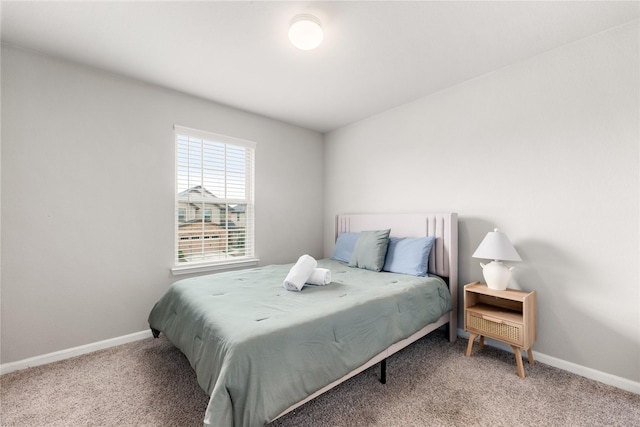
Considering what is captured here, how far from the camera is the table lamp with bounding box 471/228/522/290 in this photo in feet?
7.08

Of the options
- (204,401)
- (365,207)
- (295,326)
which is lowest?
(204,401)

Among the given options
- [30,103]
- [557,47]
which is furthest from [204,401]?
[557,47]

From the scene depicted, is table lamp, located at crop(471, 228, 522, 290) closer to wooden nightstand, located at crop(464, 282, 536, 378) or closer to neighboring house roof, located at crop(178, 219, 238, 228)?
wooden nightstand, located at crop(464, 282, 536, 378)

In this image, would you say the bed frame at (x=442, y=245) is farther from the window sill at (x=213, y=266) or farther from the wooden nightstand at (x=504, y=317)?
the window sill at (x=213, y=266)

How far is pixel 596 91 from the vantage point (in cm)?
203

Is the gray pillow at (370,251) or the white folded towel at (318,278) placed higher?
the gray pillow at (370,251)

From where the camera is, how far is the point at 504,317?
84.4 inches

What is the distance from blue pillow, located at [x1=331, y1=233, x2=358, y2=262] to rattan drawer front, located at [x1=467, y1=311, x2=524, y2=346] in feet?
4.62

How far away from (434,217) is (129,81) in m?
3.33

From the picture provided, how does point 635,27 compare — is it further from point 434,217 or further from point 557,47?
point 434,217

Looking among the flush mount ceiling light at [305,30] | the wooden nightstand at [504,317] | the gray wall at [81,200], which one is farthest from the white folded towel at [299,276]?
the flush mount ceiling light at [305,30]

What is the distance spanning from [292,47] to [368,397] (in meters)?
2.64

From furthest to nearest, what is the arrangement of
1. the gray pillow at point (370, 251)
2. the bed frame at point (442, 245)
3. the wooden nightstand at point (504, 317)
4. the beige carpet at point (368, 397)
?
the gray pillow at point (370, 251)
the bed frame at point (442, 245)
the wooden nightstand at point (504, 317)
the beige carpet at point (368, 397)

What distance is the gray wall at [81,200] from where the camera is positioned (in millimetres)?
2135
